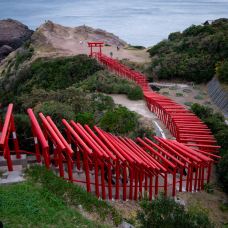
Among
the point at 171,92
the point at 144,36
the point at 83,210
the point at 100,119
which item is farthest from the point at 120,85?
the point at 144,36

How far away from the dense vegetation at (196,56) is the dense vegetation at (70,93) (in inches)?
200

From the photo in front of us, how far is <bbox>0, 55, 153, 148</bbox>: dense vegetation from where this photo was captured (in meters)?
15.0

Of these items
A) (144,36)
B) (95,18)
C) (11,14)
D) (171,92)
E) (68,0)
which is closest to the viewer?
(171,92)

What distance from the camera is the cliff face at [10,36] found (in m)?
49.6

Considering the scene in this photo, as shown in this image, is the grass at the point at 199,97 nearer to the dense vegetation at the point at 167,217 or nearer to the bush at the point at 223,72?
the bush at the point at 223,72

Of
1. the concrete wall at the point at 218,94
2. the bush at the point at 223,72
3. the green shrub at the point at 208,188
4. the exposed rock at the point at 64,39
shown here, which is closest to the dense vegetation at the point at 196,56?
the bush at the point at 223,72

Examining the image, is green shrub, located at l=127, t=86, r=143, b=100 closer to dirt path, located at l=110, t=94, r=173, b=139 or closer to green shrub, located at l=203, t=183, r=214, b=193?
dirt path, located at l=110, t=94, r=173, b=139

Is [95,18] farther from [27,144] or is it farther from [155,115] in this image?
[27,144]

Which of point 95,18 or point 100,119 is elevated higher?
point 95,18

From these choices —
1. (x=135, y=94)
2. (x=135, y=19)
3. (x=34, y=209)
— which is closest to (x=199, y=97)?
(x=135, y=94)

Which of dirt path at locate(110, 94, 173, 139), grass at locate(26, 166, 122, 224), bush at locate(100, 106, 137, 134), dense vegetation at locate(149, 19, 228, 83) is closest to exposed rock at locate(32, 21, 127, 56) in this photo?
dense vegetation at locate(149, 19, 228, 83)

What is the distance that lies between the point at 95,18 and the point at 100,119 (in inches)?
3106

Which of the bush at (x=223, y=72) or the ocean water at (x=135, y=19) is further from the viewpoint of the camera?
the ocean water at (x=135, y=19)

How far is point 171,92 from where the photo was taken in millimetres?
27375
